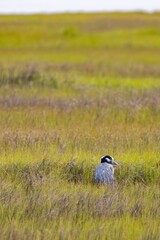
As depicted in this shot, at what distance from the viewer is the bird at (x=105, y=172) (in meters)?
7.75

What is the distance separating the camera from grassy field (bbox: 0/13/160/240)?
636 cm

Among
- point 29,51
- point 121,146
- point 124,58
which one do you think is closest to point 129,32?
point 29,51

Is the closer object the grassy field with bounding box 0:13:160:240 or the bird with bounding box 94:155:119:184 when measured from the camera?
the grassy field with bounding box 0:13:160:240

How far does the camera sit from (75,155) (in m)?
8.75

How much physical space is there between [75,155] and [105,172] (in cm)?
105

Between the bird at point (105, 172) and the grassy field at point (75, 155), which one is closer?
the grassy field at point (75, 155)

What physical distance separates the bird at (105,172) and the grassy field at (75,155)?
124mm

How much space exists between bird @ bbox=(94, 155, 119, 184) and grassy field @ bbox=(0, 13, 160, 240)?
124mm

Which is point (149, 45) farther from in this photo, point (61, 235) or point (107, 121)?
point (61, 235)

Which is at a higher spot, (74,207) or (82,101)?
(82,101)

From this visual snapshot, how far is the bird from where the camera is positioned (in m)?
7.75

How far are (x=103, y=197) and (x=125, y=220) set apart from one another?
0.54 metres

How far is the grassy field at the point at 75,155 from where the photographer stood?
636 centimetres

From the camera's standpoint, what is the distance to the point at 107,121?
11.7m
